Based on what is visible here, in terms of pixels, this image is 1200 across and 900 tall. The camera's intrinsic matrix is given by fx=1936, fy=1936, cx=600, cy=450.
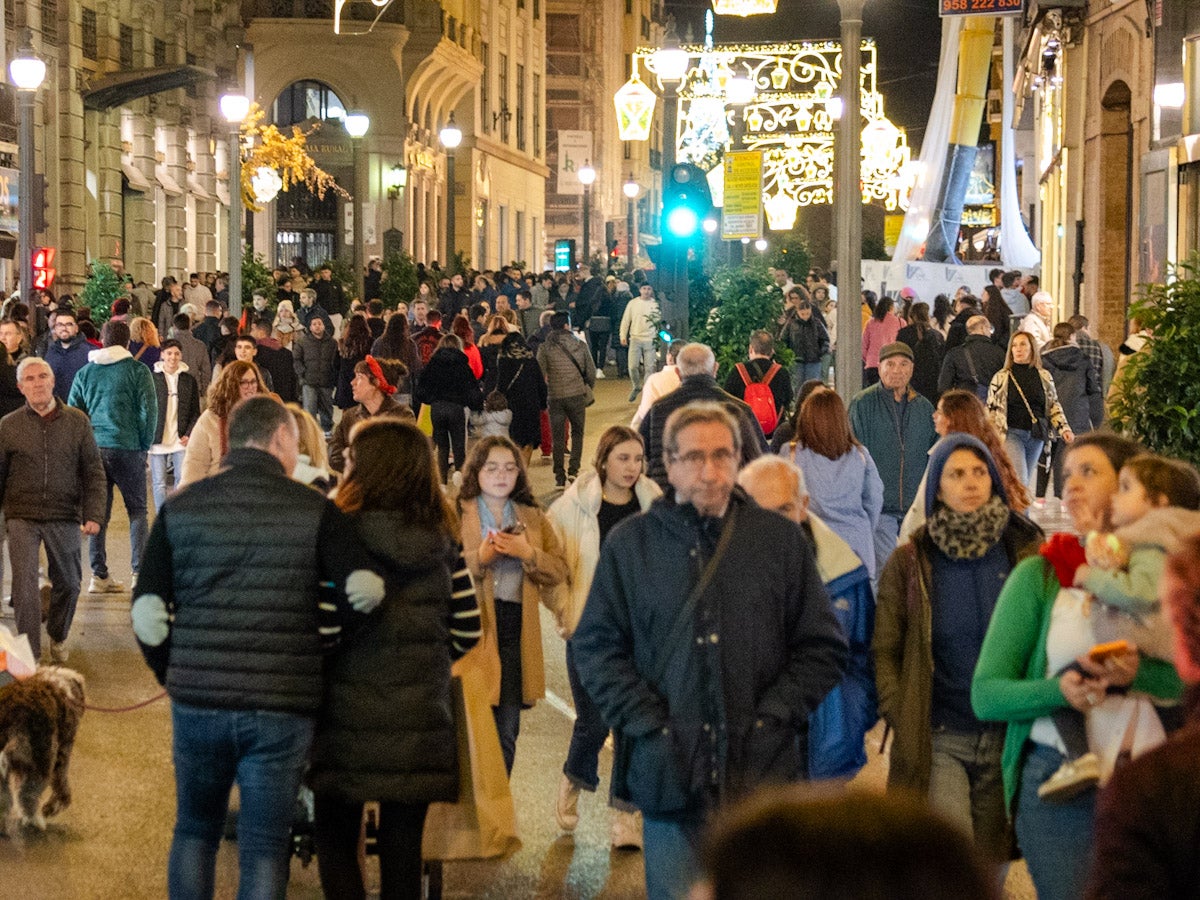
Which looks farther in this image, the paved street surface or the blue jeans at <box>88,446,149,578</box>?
the blue jeans at <box>88,446,149,578</box>

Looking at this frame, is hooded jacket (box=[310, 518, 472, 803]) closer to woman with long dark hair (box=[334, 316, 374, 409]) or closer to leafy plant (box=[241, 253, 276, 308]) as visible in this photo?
woman with long dark hair (box=[334, 316, 374, 409])

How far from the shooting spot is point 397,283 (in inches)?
1480

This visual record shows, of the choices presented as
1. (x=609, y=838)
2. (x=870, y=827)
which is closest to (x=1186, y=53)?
(x=609, y=838)

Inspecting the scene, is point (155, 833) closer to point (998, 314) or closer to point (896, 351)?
point (896, 351)

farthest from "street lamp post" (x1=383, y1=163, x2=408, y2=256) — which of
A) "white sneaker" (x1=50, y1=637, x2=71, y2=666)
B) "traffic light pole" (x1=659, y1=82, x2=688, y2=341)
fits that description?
"white sneaker" (x1=50, y1=637, x2=71, y2=666)

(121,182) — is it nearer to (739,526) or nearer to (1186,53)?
(1186,53)

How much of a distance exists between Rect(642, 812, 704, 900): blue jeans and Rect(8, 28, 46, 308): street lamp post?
72.8ft

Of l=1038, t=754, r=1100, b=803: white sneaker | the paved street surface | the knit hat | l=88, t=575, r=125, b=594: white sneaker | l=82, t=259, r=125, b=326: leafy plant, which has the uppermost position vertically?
l=82, t=259, r=125, b=326: leafy plant

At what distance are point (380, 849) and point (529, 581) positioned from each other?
179cm

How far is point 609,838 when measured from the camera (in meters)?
7.79

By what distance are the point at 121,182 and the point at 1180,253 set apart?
80.2 feet

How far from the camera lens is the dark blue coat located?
479 cm

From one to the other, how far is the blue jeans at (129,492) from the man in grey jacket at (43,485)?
98.3 inches

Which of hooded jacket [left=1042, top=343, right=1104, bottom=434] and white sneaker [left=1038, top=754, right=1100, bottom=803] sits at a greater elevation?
hooded jacket [left=1042, top=343, right=1104, bottom=434]
